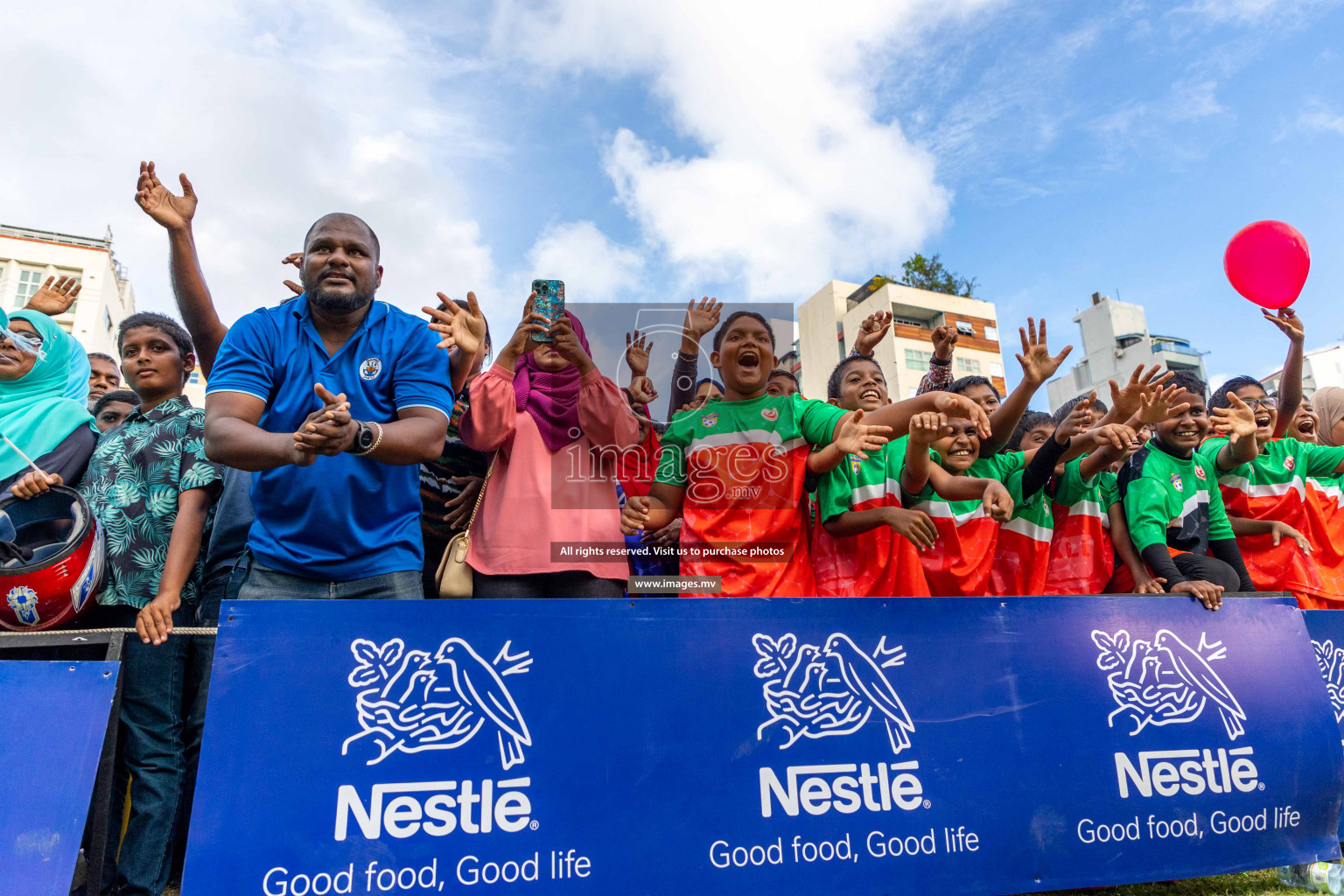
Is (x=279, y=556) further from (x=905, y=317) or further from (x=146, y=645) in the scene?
(x=905, y=317)

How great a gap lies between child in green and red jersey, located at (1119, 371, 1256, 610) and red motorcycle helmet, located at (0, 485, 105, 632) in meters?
4.35

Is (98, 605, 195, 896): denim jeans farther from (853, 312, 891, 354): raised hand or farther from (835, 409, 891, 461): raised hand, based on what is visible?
(853, 312, 891, 354): raised hand

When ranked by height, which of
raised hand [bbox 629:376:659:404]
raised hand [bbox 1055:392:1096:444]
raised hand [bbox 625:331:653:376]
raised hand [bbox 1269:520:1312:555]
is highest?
raised hand [bbox 625:331:653:376]

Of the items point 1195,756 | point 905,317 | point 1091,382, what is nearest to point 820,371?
point 905,317

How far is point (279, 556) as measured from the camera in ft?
8.11

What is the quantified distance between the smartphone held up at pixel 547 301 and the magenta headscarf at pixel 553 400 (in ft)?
0.18

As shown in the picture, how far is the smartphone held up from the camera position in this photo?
3387 mm

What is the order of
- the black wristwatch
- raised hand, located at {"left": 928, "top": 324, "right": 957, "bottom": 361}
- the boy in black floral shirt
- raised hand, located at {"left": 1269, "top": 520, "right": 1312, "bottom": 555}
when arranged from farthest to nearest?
raised hand, located at {"left": 928, "top": 324, "right": 957, "bottom": 361} < raised hand, located at {"left": 1269, "top": 520, "right": 1312, "bottom": 555} < the boy in black floral shirt < the black wristwatch

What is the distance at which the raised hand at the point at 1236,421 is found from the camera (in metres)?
→ 4.20

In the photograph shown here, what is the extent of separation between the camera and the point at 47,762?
6.77 ft

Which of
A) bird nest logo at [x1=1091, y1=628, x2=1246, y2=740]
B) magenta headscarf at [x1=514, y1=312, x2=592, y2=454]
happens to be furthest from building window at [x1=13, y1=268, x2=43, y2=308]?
bird nest logo at [x1=1091, y1=628, x2=1246, y2=740]

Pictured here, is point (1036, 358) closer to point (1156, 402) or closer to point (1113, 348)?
point (1156, 402)

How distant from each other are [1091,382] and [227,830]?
46.2 metres

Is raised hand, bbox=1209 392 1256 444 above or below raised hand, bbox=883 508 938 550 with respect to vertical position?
above
